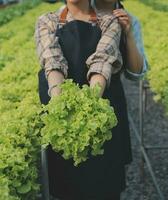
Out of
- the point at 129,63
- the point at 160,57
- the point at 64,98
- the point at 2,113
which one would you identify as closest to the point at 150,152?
the point at 160,57

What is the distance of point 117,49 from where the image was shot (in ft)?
12.7

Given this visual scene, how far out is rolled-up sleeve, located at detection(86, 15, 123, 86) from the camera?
12.1ft

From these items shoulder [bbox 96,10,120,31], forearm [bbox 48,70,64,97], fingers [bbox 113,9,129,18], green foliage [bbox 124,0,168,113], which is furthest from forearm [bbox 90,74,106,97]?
green foliage [bbox 124,0,168,113]

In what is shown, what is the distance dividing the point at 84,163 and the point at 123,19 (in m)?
0.98

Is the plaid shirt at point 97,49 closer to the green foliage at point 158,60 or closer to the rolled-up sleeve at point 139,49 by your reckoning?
the rolled-up sleeve at point 139,49

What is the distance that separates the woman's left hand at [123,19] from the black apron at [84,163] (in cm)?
17

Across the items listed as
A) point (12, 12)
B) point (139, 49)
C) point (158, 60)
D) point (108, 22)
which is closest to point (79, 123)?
point (108, 22)

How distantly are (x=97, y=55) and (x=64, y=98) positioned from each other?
0.48 m

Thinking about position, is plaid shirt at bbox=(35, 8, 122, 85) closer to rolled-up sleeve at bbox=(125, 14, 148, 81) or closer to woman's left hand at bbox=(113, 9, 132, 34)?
woman's left hand at bbox=(113, 9, 132, 34)

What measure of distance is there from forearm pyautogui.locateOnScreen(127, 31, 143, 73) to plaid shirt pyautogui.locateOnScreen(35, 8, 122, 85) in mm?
107

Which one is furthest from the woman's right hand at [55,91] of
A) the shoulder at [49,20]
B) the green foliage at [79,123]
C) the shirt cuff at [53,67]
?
the shoulder at [49,20]

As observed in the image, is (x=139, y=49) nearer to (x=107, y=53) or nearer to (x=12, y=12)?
(x=107, y=53)

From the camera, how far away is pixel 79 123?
3.30 m

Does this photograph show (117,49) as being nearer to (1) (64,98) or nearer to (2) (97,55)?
(2) (97,55)
